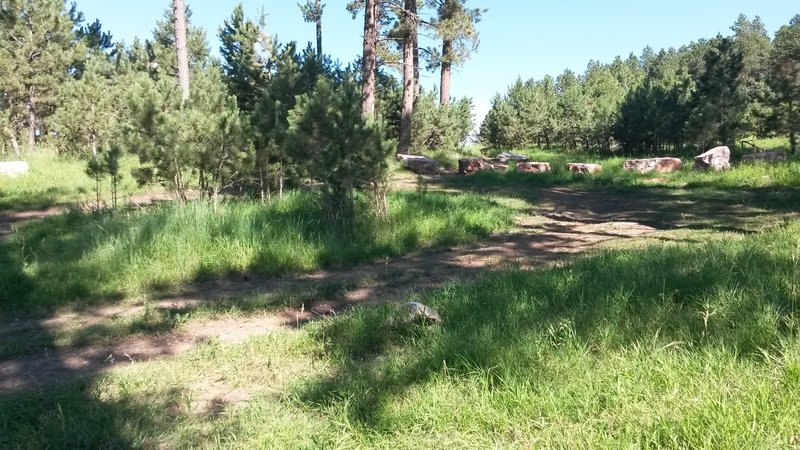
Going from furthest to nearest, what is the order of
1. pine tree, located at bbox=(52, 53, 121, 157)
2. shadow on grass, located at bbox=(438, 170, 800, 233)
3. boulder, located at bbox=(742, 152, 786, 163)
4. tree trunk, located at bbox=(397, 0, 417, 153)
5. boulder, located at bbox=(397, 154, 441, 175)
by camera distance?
tree trunk, located at bbox=(397, 0, 417, 153) < pine tree, located at bbox=(52, 53, 121, 157) < boulder, located at bbox=(397, 154, 441, 175) < boulder, located at bbox=(742, 152, 786, 163) < shadow on grass, located at bbox=(438, 170, 800, 233)

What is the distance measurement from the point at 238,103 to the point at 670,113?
656 inches

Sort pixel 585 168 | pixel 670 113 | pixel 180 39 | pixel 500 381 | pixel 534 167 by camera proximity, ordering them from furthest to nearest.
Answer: pixel 670 113 < pixel 534 167 < pixel 585 168 < pixel 180 39 < pixel 500 381

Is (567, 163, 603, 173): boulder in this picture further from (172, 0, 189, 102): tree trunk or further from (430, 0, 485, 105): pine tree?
(172, 0, 189, 102): tree trunk

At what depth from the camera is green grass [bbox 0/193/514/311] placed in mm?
5309

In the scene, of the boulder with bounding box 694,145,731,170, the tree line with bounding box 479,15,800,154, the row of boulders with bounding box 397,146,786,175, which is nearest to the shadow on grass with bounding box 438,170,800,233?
the row of boulders with bounding box 397,146,786,175

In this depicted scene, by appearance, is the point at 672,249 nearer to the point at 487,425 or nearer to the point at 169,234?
the point at 487,425

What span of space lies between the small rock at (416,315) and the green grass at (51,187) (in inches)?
303

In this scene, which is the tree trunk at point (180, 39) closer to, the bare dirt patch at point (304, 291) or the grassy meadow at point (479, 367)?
the grassy meadow at point (479, 367)

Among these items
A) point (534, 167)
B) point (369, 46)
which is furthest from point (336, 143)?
point (534, 167)

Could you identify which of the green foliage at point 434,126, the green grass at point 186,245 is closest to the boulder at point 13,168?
the green grass at point 186,245

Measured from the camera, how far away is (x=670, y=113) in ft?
71.2

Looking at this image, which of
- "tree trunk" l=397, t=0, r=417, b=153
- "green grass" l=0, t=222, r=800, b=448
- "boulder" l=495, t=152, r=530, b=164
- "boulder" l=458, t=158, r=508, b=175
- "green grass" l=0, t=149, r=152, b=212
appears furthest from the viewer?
"boulder" l=495, t=152, r=530, b=164

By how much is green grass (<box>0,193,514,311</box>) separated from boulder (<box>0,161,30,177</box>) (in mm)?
7674

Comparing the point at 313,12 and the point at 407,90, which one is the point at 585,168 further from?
the point at 313,12
